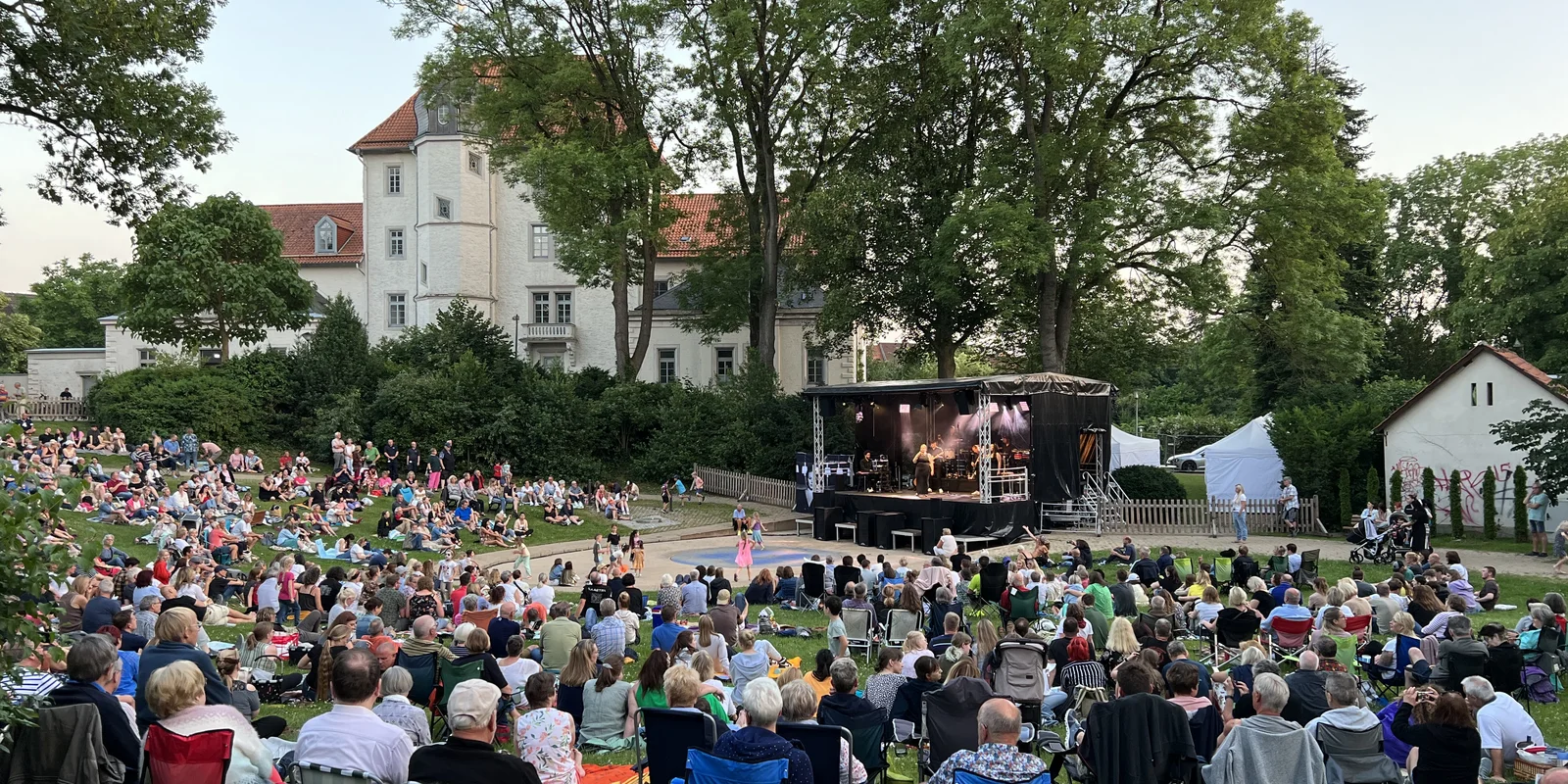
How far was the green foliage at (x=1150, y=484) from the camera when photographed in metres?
29.7

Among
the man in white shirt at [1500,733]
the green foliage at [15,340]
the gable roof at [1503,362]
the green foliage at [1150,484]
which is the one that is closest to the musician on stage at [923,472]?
the green foliage at [1150,484]

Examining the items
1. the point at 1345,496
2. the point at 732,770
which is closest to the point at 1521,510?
the point at 1345,496

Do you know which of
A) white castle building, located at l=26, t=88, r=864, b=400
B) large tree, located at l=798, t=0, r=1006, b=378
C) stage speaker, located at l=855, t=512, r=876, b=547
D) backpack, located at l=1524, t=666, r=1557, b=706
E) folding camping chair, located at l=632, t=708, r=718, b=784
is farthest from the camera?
white castle building, located at l=26, t=88, r=864, b=400

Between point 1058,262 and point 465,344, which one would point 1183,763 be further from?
point 465,344

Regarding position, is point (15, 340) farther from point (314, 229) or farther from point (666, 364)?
point (666, 364)

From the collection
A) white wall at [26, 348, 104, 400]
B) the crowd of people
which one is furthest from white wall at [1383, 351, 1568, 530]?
white wall at [26, 348, 104, 400]

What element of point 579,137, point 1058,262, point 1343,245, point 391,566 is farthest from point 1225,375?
point 391,566

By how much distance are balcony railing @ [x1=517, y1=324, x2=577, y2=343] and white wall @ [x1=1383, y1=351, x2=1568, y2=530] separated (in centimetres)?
3139

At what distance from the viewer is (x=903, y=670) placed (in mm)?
8727

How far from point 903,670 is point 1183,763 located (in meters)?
2.92

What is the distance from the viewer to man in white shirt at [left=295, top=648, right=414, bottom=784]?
5012 mm

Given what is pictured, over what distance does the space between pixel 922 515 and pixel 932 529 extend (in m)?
0.67

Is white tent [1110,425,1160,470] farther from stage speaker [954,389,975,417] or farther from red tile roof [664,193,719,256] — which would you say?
red tile roof [664,193,719,256]

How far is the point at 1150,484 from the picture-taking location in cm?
2989
